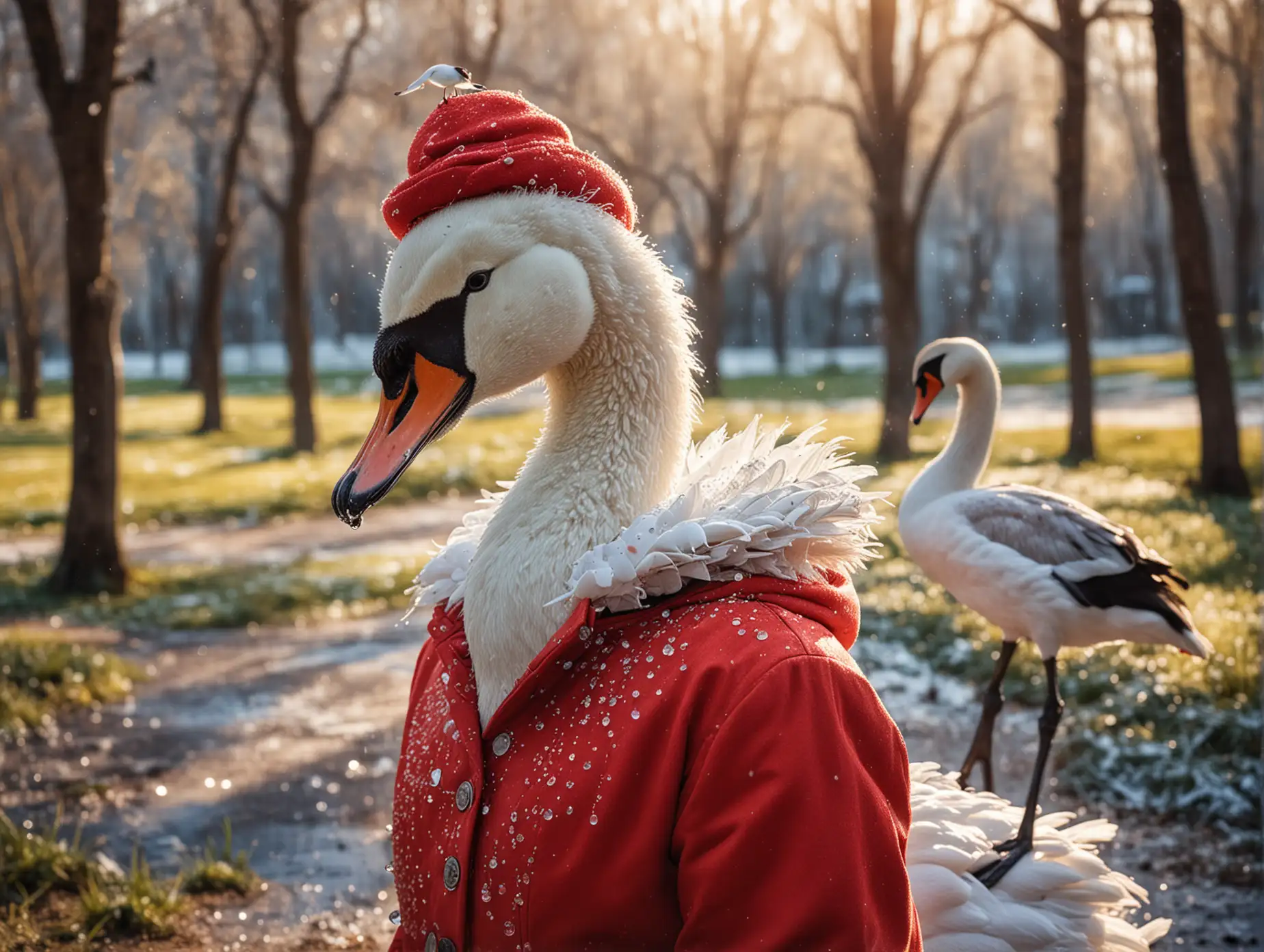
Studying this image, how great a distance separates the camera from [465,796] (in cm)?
160

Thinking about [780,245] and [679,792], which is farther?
[780,245]

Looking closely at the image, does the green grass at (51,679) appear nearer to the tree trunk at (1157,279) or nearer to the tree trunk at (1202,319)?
the tree trunk at (1202,319)

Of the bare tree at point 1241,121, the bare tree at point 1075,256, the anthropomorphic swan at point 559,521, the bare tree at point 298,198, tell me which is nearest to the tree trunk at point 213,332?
the bare tree at point 298,198

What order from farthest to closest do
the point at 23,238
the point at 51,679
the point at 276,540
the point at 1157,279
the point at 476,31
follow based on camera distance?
the point at 1157,279
the point at 23,238
the point at 476,31
the point at 276,540
the point at 51,679

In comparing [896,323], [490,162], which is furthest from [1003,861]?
[896,323]

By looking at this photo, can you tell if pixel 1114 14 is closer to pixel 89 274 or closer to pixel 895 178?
pixel 89 274

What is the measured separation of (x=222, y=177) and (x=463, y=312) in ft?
57.8

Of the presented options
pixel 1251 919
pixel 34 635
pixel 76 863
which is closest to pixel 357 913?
pixel 76 863

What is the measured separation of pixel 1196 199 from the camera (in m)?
6.68

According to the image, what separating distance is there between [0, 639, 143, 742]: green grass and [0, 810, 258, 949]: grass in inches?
59.8

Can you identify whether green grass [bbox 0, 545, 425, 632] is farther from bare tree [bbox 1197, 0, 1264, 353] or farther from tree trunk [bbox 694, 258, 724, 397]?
tree trunk [bbox 694, 258, 724, 397]

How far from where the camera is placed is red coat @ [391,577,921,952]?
1344mm

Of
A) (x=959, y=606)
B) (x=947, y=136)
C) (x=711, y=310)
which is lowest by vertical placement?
(x=959, y=606)

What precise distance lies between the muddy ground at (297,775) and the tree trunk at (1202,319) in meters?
2.71
